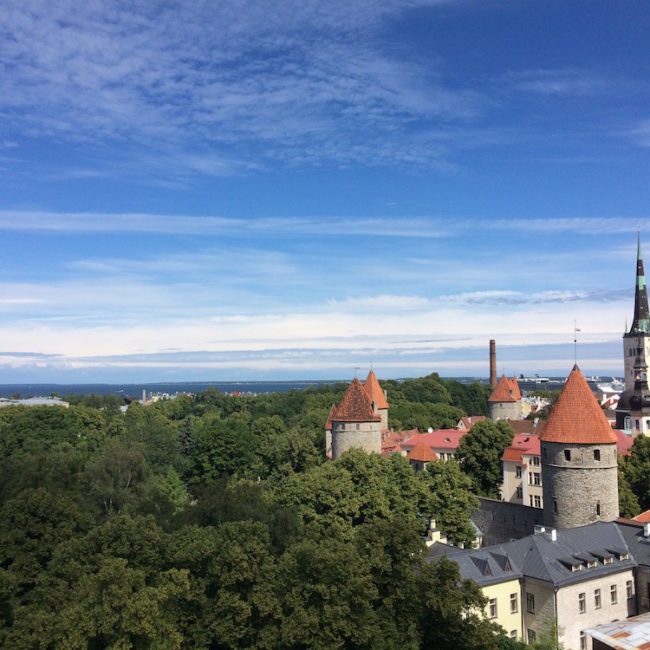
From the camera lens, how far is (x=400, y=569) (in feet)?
60.5

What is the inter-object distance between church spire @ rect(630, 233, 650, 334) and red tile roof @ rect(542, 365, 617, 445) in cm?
6172

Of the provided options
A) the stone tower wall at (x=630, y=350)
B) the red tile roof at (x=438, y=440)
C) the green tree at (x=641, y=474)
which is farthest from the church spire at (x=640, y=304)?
the green tree at (x=641, y=474)

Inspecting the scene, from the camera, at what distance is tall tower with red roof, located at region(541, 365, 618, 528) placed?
31.8m

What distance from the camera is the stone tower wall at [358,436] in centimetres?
4694

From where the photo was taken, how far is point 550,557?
26562 mm

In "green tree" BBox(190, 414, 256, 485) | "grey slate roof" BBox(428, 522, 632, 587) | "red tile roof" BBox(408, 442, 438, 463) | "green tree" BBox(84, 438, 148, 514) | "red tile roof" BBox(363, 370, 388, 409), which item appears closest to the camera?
"grey slate roof" BBox(428, 522, 632, 587)

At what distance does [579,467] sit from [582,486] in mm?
913

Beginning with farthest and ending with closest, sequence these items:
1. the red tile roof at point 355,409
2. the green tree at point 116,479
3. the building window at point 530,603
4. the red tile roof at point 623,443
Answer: the red tile roof at point 355,409 → the red tile roof at point 623,443 → the green tree at point 116,479 → the building window at point 530,603

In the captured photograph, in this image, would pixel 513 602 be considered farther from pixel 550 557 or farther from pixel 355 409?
pixel 355 409

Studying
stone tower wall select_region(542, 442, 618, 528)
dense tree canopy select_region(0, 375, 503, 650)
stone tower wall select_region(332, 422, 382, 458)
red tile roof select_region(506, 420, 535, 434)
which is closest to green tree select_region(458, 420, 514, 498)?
stone tower wall select_region(332, 422, 382, 458)

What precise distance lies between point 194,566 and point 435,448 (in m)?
45.8

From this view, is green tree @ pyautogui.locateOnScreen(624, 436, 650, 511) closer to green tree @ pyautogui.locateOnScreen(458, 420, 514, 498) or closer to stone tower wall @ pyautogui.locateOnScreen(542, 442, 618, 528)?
stone tower wall @ pyautogui.locateOnScreen(542, 442, 618, 528)

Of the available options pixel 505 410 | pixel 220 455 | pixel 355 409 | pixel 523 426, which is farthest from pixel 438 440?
→ pixel 220 455

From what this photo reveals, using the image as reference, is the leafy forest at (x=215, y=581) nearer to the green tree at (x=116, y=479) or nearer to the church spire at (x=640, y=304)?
the green tree at (x=116, y=479)
